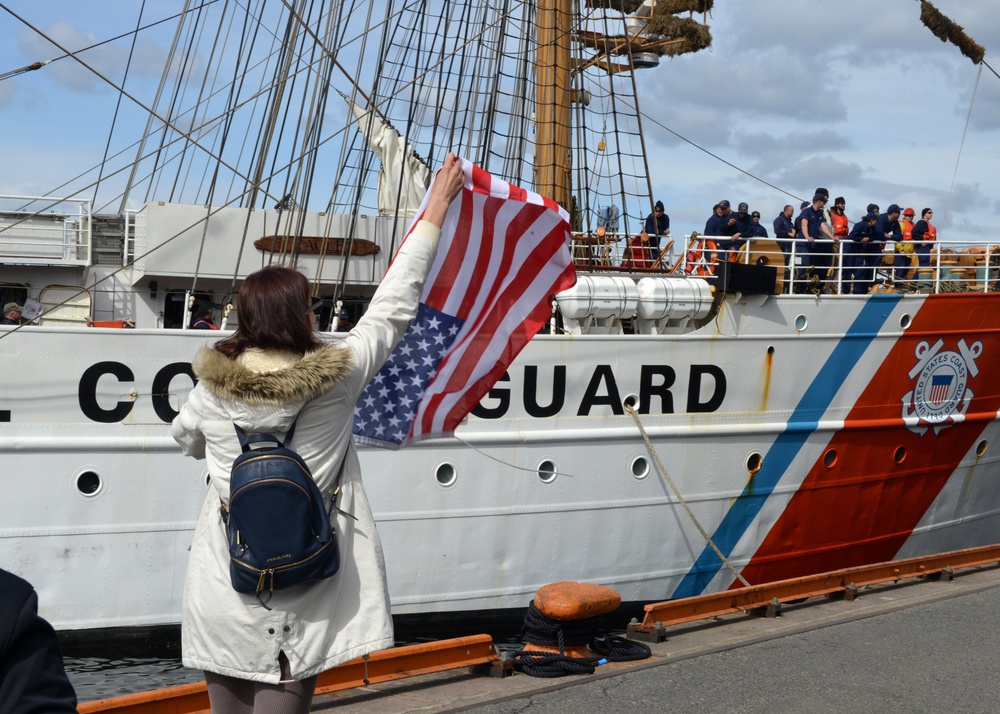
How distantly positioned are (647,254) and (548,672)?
752cm

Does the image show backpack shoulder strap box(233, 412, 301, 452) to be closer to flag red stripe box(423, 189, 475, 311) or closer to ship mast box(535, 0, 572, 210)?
flag red stripe box(423, 189, 475, 311)

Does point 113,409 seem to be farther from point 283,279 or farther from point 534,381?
point 283,279

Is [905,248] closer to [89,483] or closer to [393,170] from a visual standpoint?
[393,170]

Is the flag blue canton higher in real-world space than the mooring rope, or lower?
higher

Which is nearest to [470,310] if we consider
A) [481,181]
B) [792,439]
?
[481,181]

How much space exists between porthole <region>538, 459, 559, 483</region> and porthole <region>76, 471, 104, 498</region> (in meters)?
3.33

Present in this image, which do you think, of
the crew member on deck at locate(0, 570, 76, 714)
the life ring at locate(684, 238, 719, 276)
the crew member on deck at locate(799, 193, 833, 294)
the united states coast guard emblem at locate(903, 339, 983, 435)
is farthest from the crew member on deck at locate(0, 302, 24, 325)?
the united states coast guard emblem at locate(903, 339, 983, 435)

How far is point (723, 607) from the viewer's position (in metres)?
6.20

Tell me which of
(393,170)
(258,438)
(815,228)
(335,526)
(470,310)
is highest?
(393,170)

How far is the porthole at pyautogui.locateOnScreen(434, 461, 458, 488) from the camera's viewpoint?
27.9ft

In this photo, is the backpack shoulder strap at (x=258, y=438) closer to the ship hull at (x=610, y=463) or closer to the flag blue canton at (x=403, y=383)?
the flag blue canton at (x=403, y=383)

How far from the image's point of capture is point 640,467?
30.3 feet

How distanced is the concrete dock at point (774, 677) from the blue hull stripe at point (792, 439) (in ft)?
12.1

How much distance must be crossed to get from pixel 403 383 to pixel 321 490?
1307mm
